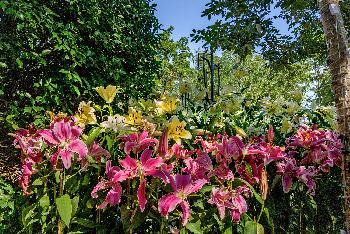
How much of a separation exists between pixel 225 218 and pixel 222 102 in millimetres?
886

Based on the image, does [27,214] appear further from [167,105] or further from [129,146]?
[167,105]

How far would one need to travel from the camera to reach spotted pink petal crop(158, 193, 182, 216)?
170 centimetres

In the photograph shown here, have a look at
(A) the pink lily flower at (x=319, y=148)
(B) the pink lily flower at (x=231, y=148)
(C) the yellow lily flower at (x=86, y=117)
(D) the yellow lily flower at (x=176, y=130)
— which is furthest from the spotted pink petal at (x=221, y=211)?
(C) the yellow lily flower at (x=86, y=117)

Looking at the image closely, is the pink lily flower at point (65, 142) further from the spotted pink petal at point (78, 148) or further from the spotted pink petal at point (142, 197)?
the spotted pink petal at point (142, 197)

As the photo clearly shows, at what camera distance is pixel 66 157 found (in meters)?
1.81

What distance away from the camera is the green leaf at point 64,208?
175cm

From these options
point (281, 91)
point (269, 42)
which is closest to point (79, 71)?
point (269, 42)

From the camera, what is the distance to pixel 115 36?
5.75 metres

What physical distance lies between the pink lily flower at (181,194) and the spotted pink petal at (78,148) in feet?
1.33

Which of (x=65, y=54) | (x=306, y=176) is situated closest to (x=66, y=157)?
(x=306, y=176)

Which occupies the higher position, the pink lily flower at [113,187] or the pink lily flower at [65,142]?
the pink lily flower at [65,142]

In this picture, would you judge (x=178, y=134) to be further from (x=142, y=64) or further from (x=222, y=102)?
(x=142, y=64)

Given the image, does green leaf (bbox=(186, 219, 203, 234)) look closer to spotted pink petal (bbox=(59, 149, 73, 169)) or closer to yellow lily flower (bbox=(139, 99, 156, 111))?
spotted pink petal (bbox=(59, 149, 73, 169))

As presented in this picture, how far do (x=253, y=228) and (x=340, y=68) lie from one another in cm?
95
